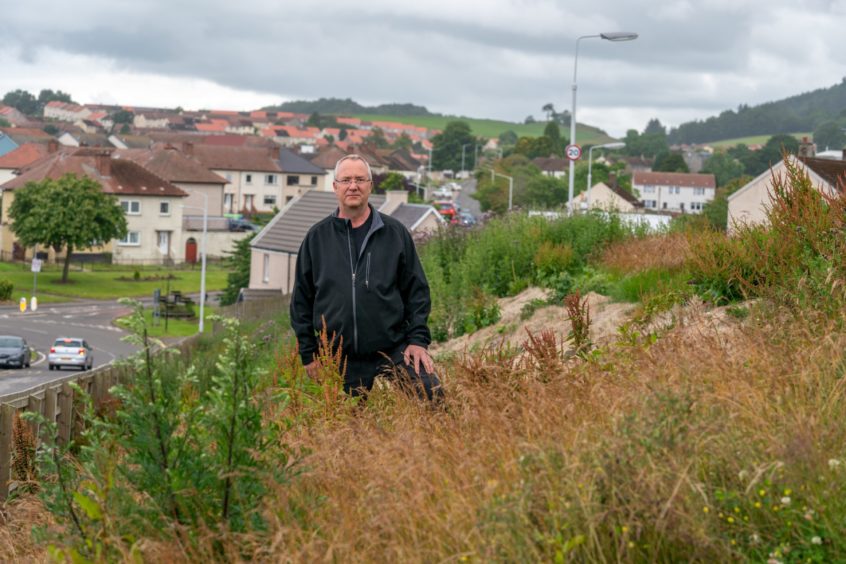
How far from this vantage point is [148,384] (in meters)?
4.96

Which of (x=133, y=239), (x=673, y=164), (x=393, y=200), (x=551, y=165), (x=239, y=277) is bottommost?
(x=239, y=277)

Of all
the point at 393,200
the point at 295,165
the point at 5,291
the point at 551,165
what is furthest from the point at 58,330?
the point at 551,165

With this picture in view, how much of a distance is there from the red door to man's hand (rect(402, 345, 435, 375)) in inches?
3456

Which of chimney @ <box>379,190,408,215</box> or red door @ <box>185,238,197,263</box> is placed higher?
chimney @ <box>379,190,408,215</box>

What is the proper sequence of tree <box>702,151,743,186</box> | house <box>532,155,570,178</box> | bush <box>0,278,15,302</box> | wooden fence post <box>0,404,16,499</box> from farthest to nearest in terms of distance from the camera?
tree <box>702,151,743,186</box>, house <box>532,155,570,178</box>, bush <box>0,278,15,302</box>, wooden fence post <box>0,404,16,499</box>

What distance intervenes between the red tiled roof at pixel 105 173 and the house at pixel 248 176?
35486 millimetres

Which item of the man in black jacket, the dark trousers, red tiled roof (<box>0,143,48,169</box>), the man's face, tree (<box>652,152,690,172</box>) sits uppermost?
tree (<box>652,152,690,172</box>)

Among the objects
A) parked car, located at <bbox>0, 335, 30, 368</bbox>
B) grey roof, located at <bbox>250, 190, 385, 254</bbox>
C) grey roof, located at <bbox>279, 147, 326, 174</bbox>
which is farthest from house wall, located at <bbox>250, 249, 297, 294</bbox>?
grey roof, located at <bbox>279, 147, 326, 174</bbox>

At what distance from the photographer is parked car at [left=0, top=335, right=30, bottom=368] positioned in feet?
130

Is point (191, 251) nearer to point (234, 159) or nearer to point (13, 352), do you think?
point (234, 159)

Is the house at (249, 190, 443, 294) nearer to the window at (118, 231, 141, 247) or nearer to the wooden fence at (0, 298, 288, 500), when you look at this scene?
the wooden fence at (0, 298, 288, 500)

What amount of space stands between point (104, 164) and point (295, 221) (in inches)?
1654

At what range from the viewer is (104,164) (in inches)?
3506

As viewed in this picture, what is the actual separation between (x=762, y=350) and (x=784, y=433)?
131 centimetres
